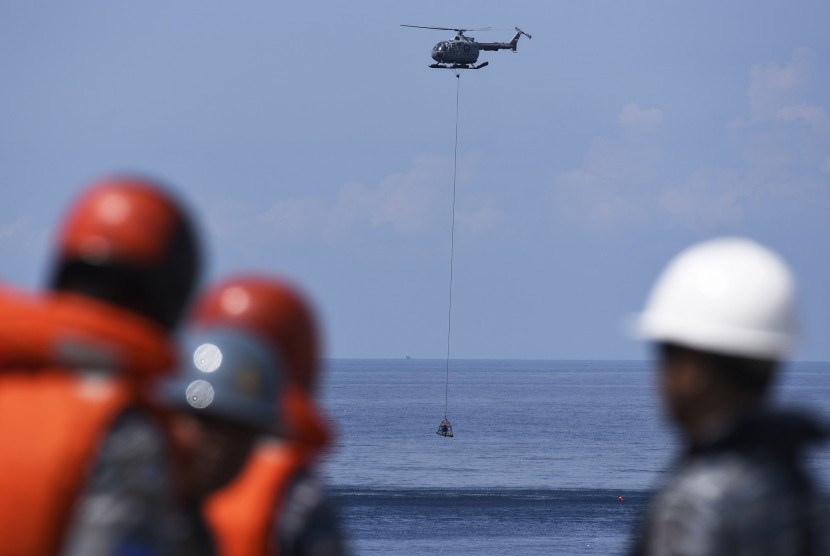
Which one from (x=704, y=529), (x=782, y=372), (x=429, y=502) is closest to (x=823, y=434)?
(x=782, y=372)

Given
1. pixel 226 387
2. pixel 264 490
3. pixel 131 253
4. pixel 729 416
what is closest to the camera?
pixel 131 253

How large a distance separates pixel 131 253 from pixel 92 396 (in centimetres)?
38

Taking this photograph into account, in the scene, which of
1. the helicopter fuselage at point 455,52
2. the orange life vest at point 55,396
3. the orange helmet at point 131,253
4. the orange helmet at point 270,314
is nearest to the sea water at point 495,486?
the helicopter fuselage at point 455,52

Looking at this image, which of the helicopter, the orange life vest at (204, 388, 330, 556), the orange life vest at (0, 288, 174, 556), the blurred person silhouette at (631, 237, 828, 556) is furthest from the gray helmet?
the helicopter

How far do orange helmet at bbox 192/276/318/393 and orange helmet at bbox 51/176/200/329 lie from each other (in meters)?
0.83

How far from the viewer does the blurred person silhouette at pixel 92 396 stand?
2727 mm

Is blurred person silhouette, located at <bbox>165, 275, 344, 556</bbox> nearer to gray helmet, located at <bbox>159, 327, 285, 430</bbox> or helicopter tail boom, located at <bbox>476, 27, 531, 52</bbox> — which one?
gray helmet, located at <bbox>159, 327, 285, 430</bbox>

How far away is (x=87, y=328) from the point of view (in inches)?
111

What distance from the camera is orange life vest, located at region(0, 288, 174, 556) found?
8.91 feet

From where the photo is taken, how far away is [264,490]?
4.03 meters

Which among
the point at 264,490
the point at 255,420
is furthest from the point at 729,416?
the point at 264,490

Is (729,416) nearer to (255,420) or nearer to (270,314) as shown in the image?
(255,420)

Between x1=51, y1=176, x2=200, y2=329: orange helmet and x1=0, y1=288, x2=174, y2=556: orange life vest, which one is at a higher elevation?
x1=51, y1=176, x2=200, y2=329: orange helmet

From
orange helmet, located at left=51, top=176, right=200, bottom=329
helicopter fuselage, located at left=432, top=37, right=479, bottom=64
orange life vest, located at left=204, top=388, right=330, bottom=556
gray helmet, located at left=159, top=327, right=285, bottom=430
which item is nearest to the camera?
orange helmet, located at left=51, top=176, right=200, bottom=329
